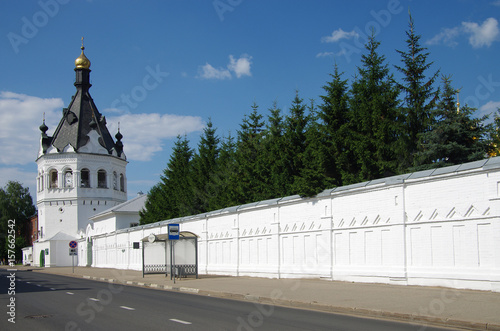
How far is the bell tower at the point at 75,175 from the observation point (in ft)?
277

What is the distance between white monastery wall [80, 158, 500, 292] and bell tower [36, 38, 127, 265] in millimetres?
59006

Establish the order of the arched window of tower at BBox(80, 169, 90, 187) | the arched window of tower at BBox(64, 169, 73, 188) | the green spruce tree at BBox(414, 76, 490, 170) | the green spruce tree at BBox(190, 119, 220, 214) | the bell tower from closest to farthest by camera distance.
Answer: the green spruce tree at BBox(414, 76, 490, 170), the green spruce tree at BBox(190, 119, 220, 214), the bell tower, the arched window of tower at BBox(64, 169, 73, 188), the arched window of tower at BBox(80, 169, 90, 187)

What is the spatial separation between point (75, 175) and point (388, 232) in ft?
237

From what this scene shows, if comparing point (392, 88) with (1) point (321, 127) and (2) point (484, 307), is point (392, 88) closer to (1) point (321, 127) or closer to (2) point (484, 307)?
(1) point (321, 127)

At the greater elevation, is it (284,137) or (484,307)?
(284,137)

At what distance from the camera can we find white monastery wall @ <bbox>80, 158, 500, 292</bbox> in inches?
634

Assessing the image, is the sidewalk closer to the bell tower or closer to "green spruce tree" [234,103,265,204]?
"green spruce tree" [234,103,265,204]

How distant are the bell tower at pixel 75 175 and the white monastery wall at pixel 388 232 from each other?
194 ft

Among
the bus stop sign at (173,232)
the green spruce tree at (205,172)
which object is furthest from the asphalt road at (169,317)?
the green spruce tree at (205,172)

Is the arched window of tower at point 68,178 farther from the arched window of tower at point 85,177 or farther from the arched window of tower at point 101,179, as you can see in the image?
the arched window of tower at point 101,179

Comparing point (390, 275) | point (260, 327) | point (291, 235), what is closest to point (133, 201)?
point (291, 235)

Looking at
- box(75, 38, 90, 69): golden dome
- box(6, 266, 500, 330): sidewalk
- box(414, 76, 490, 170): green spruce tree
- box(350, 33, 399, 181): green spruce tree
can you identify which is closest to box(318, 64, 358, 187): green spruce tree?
box(350, 33, 399, 181): green spruce tree

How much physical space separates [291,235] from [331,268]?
3.55 metres

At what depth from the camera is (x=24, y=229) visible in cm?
11394
